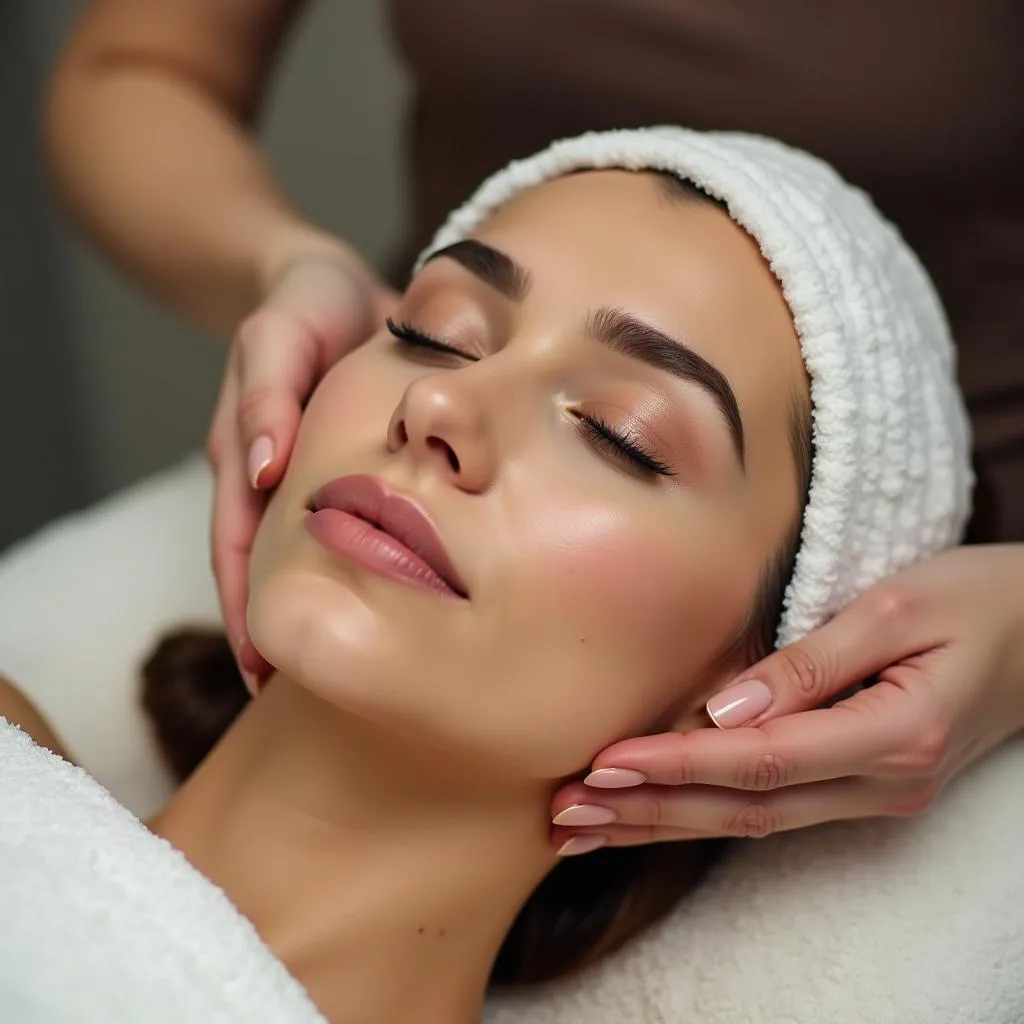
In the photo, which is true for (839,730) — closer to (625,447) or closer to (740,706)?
(740,706)

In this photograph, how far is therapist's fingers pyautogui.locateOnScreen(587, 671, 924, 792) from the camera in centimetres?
72

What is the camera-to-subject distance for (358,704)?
0.69 meters

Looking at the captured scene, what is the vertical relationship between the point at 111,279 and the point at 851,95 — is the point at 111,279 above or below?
below

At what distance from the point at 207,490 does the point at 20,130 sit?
0.96 m

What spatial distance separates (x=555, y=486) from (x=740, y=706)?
6.9 inches

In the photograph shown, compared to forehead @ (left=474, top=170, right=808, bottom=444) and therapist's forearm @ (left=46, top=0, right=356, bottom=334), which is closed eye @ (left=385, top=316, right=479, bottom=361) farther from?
therapist's forearm @ (left=46, top=0, right=356, bottom=334)

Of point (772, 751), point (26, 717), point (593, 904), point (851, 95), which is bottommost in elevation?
point (593, 904)

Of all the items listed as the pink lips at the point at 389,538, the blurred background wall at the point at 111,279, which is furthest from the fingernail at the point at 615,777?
the blurred background wall at the point at 111,279

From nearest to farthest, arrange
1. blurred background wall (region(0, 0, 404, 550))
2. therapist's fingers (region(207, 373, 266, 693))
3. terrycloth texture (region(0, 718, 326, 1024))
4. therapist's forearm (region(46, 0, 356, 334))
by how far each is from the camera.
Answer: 1. terrycloth texture (region(0, 718, 326, 1024))
2. therapist's fingers (region(207, 373, 266, 693))
3. therapist's forearm (region(46, 0, 356, 334))
4. blurred background wall (region(0, 0, 404, 550))

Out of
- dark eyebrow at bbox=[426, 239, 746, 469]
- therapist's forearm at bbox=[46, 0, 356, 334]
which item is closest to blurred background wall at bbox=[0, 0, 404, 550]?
therapist's forearm at bbox=[46, 0, 356, 334]

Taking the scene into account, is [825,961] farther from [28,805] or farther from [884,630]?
[28,805]

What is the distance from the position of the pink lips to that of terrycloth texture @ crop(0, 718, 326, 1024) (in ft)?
0.66

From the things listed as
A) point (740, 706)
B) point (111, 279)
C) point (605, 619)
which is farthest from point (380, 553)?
point (111, 279)

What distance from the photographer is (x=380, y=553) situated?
0.70 m
